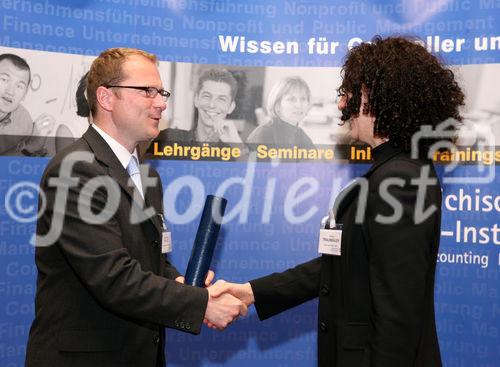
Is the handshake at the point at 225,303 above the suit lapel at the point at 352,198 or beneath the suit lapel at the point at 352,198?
beneath

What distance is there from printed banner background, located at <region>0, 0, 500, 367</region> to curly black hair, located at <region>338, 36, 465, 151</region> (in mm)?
1639

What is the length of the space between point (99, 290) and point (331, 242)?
0.81 meters

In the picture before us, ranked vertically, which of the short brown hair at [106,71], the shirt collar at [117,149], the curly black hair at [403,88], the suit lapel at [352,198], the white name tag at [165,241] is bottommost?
the white name tag at [165,241]

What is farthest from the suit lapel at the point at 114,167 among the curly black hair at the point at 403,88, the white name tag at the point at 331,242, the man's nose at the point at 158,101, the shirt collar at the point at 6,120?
the shirt collar at the point at 6,120

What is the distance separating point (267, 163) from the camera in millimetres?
3607

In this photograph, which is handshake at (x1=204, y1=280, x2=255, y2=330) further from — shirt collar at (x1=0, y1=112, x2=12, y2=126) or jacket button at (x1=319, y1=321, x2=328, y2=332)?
shirt collar at (x1=0, y1=112, x2=12, y2=126)

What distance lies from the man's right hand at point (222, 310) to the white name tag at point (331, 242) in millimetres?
560

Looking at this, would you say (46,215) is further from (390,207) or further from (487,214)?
(487,214)

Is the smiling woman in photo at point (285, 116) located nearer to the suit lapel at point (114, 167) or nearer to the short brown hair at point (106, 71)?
the short brown hair at point (106, 71)

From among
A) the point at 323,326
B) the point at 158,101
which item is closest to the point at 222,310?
the point at 323,326

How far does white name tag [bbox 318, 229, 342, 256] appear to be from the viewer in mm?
1950

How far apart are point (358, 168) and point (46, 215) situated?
6.89ft

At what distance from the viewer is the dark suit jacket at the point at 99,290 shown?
198 centimetres

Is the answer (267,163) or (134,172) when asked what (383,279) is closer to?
(134,172)
